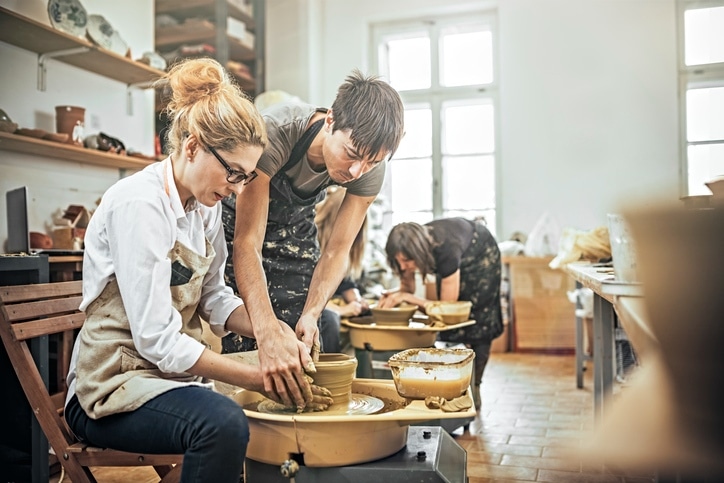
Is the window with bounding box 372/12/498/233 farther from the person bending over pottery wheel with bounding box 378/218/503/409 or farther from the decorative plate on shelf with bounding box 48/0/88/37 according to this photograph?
the decorative plate on shelf with bounding box 48/0/88/37

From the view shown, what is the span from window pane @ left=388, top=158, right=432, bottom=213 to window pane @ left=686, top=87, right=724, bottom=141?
218 centimetres

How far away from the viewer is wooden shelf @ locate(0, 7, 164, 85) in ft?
10.1

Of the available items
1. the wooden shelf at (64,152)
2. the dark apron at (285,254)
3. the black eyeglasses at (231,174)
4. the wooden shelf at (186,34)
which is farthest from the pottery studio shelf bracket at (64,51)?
the black eyeglasses at (231,174)

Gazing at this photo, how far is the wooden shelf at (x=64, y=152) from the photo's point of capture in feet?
10.1

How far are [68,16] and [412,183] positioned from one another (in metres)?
3.34

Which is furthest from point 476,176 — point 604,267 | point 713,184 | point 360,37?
point 713,184

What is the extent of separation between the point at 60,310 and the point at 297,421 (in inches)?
33.3

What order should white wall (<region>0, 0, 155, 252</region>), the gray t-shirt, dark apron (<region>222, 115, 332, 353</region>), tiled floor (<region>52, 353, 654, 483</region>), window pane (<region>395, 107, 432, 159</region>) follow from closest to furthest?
the gray t-shirt, dark apron (<region>222, 115, 332, 353</region>), tiled floor (<region>52, 353, 654, 483</region>), white wall (<region>0, 0, 155, 252</region>), window pane (<region>395, 107, 432, 159</region>)

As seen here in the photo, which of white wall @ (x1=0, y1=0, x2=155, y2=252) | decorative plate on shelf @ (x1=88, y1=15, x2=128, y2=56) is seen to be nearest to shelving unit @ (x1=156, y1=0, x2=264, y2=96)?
white wall @ (x1=0, y1=0, x2=155, y2=252)

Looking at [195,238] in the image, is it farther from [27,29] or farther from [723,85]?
[723,85]

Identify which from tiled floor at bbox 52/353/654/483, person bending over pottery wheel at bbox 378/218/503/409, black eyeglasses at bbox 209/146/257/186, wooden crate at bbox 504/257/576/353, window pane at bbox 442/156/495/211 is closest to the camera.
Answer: black eyeglasses at bbox 209/146/257/186

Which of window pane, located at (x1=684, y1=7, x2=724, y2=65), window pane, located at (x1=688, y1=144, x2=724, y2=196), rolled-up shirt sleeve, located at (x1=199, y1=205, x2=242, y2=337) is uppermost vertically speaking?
window pane, located at (x1=684, y1=7, x2=724, y2=65)

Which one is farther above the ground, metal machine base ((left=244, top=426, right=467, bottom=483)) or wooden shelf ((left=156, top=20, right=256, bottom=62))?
wooden shelf ((left=156, top=20, right=256, bottom=62))

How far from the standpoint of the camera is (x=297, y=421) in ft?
4.10
